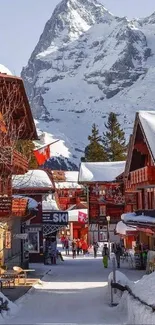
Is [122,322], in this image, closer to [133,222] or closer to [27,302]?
[27,302]

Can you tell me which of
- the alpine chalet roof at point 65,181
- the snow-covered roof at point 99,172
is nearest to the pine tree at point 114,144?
the alpine chalet roof at point 65,181

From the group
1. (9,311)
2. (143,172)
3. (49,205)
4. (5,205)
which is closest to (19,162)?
(5,205)

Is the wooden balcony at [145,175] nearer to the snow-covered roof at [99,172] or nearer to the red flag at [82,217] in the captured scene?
the snow-covered roof at [99,172]

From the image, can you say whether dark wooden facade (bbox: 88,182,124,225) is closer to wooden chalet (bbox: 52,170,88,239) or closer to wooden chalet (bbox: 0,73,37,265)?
wooden chalet (bbox: 52,170,88,239)

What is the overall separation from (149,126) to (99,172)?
1498 inches

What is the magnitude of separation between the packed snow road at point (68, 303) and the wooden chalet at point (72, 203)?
24.1m

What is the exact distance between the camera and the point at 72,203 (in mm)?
98688

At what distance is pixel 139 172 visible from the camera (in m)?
36.3

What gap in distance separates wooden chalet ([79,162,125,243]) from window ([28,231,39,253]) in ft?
83.7

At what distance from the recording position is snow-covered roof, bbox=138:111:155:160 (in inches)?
1287

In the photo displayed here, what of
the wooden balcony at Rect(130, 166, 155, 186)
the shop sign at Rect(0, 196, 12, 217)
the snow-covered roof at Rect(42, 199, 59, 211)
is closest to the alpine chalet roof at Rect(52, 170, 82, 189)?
the snow-covered roof at Rect(42, 199, 59, 211)

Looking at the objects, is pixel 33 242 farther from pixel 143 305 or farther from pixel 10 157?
pixel 143 305

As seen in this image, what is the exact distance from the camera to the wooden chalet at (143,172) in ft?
105

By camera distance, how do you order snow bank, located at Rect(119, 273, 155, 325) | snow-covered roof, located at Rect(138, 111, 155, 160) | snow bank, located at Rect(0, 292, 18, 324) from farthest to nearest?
snow-covered roof, located at Rect(138, 111, 155, 160) < snow bank, located at Rect(0, 292, 18, 324) < snow bank, located at Rect(119, 273, 155, 325)
